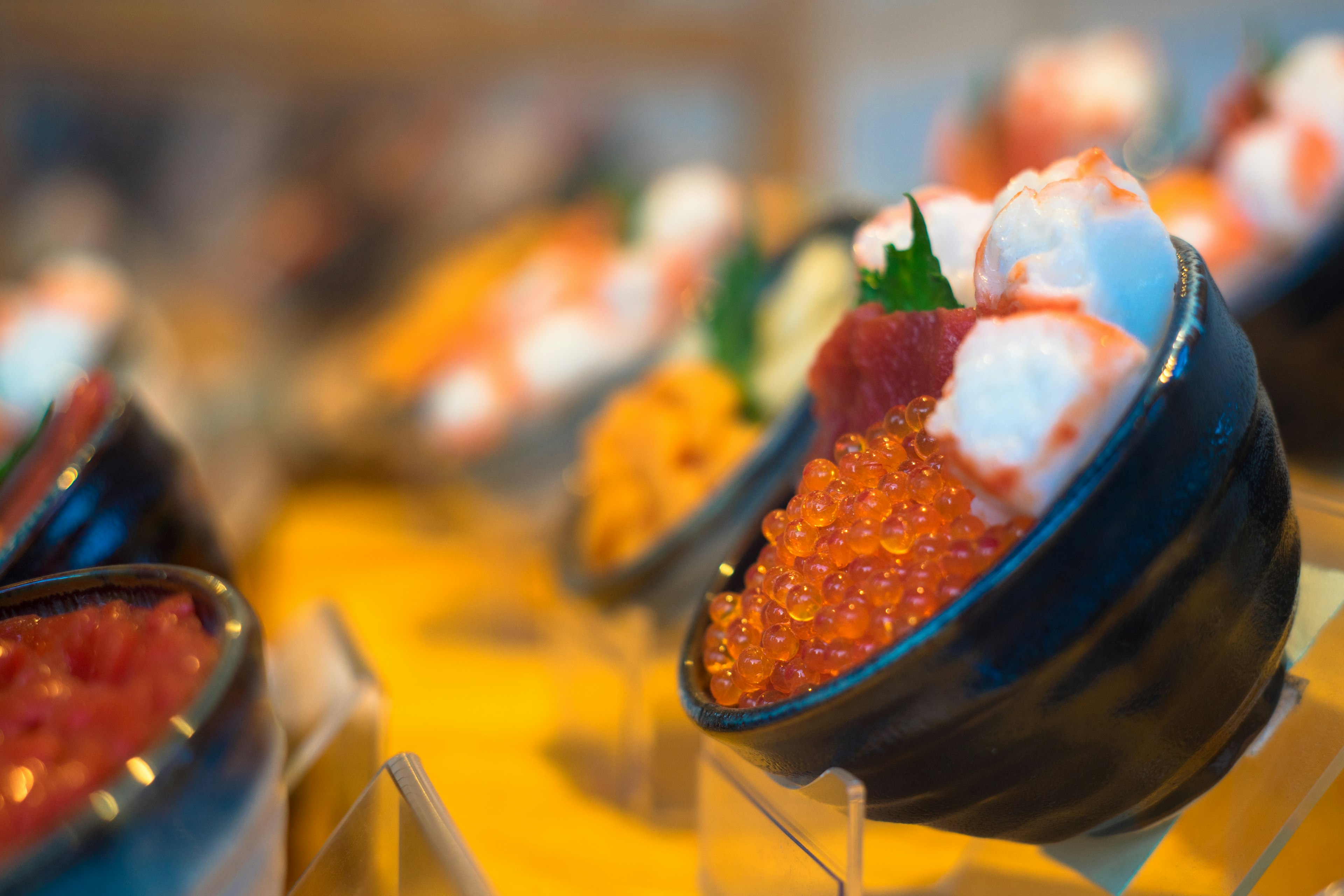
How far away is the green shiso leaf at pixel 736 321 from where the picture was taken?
39.9 inches

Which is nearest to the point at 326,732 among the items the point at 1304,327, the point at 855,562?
the point at 855,562

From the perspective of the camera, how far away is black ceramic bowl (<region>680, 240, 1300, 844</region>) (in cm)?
41

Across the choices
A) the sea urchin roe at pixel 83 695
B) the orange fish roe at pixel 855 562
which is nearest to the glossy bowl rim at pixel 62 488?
the sea urchin roe at pixel 83 695

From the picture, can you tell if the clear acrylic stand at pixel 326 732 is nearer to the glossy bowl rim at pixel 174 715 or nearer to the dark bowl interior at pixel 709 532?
the glossy bowl rim at pixel 174 715

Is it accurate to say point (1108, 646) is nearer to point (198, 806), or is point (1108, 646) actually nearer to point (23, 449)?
point (198, 806)

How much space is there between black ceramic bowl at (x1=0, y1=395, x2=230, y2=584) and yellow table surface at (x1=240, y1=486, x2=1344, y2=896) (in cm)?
17

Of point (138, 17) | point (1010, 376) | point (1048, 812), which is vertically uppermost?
point (138, 17)

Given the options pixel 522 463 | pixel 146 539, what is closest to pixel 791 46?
pixel 522 463

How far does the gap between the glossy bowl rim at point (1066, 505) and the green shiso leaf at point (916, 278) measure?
0.14m

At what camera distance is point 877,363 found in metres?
0.57

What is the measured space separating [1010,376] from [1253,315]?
0.52m

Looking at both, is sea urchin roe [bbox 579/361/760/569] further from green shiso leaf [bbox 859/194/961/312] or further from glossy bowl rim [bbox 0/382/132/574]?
glossy bowl rim [bbox 0/382/132/574]

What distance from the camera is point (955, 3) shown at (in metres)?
2.84

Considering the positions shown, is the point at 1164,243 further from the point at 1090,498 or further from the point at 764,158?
the point at 764,158
